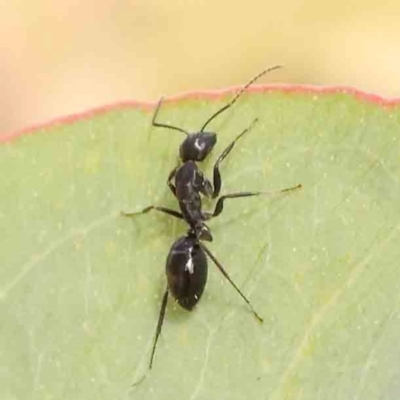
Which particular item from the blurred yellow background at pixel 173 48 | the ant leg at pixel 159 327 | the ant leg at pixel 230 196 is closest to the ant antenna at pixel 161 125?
the ant leg at pixel 230 196

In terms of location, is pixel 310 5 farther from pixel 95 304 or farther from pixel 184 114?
pixel 95 304

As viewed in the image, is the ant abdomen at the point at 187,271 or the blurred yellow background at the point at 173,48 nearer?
the ant abdomen at the point at 187,271

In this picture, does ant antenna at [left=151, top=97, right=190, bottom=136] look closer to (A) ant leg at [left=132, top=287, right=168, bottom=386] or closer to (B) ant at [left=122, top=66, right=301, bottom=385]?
(B) ant at [left=122, top=66, right=301, bottom=385]

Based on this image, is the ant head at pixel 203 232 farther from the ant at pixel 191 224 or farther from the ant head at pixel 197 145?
the ant head at pixel 197 145

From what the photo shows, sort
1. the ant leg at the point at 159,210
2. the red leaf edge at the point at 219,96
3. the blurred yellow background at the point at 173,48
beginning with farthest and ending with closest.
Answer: the blurred yellow background at the point at 173,48, the ant leg at the point at 159,210, the red leaf edge at the point at 219,96

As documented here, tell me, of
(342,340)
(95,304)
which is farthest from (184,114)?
(342,340)

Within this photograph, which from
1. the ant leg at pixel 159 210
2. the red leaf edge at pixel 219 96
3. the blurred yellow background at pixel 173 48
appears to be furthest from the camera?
the blurred yellow background at pixel 173 48

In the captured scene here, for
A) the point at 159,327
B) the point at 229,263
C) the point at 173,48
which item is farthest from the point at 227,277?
the point at 173,48

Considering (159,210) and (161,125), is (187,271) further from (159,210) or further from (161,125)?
(161,125)
